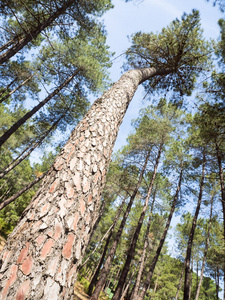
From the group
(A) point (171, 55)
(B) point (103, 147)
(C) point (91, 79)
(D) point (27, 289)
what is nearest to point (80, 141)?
(B) point (103, 147)

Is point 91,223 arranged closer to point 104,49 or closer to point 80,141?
point 80,141

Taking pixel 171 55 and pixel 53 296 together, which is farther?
pixel 171 55

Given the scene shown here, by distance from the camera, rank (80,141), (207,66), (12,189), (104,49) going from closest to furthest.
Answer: (80,141) < (207,66) < (104,49) < (12,189)

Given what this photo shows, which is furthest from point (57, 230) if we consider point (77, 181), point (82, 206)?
point (77, 181)

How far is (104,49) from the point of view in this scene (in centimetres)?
1030

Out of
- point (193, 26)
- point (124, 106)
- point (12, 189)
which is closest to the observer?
point (124, 106)

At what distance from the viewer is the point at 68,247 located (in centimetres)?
103

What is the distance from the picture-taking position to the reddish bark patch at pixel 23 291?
2.55ft

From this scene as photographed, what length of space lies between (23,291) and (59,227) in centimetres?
32

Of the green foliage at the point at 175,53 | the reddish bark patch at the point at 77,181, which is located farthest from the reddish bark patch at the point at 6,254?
the green foliage at the point at 175,53

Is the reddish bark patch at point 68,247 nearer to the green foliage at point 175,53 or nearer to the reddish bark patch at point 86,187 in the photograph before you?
the reddish bark patch at point 86,187

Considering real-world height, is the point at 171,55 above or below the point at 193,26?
below

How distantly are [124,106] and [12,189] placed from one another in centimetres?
3030

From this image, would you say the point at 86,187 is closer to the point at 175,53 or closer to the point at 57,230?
the point at 57,230
